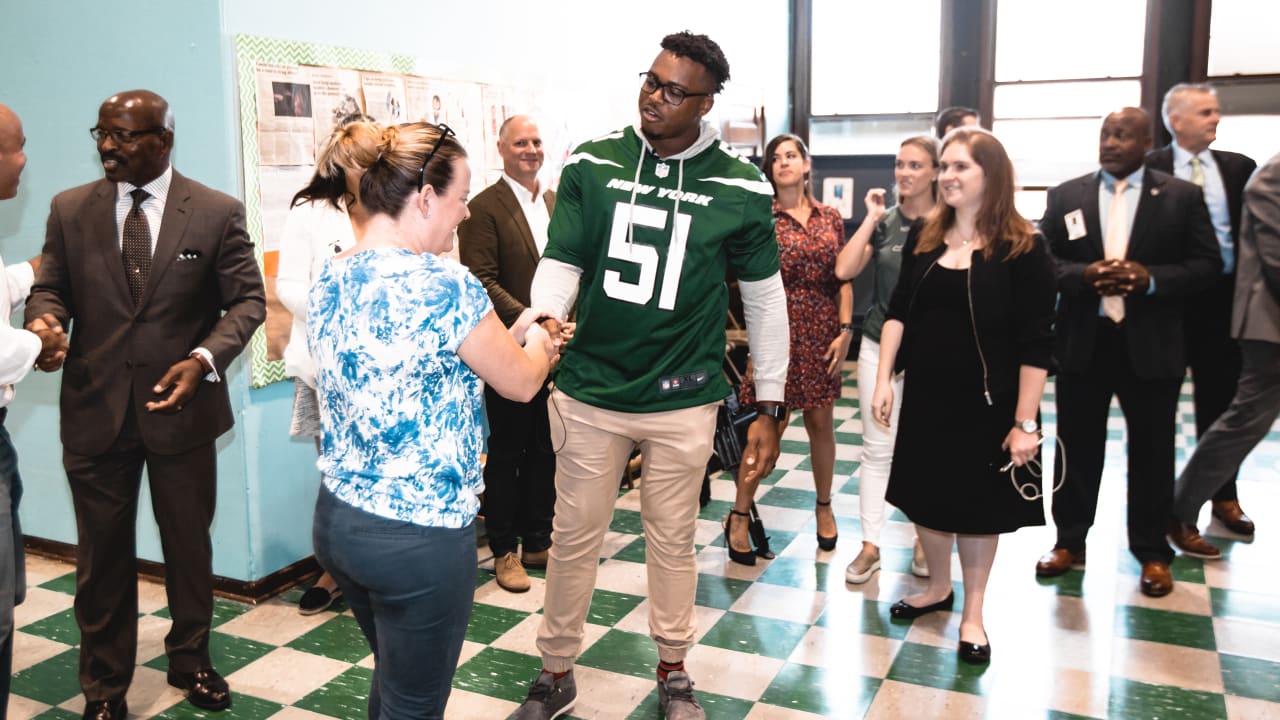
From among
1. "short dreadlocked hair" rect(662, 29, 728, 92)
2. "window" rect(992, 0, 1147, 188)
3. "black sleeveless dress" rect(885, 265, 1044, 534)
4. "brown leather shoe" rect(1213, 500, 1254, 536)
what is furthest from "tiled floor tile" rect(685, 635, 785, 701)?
"window" rect(992, 0, 1147, 188)

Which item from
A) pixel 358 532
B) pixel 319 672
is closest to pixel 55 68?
pixel 319 672

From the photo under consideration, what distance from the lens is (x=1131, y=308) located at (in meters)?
3.77

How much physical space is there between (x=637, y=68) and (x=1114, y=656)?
4.48 meters

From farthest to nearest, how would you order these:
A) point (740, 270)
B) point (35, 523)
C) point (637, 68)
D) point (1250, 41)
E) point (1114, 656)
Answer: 1. point (1250, 41)
2. point (637, 68)
3. point (35, 523)
4. point (1114, 656)
5. point (740, 270)

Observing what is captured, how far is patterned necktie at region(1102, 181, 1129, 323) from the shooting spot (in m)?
3.78

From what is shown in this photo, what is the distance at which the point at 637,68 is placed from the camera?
21.4ft

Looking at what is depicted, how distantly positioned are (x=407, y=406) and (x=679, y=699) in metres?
1.49

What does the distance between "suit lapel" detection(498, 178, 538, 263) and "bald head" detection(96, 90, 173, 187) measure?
1.32 metres

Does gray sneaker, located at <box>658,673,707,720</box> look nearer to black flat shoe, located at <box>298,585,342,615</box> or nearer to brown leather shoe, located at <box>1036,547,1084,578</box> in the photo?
black flat shoe, located at <box>298,585,342,615</box>

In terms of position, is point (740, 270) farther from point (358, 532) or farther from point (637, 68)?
point (637, 68)

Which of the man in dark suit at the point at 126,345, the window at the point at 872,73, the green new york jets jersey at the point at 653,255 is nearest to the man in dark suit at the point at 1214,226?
the green new york jets jersey at the point at 653,255

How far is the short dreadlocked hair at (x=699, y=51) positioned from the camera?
2.64 metres

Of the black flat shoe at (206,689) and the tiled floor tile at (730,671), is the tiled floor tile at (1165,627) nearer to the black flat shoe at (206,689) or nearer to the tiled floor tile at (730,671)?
the tiled floor tile at (730,671)

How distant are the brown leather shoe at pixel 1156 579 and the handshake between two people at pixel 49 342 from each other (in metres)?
3.58
